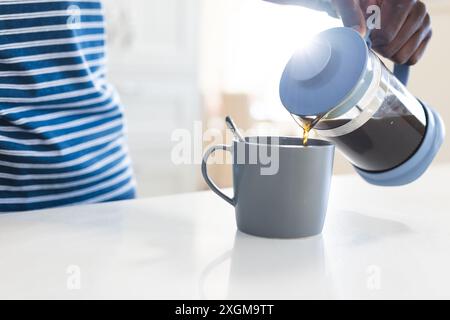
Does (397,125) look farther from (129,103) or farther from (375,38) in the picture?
(129,103)

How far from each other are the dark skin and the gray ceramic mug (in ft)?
0.51

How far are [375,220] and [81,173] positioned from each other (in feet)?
1.42

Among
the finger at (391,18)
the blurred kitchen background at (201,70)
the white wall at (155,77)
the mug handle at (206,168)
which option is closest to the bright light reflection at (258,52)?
the blurred kitchen background at (201,70)

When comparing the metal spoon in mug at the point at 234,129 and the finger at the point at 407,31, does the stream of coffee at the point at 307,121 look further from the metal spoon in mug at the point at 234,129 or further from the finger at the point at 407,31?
the finger at the point at 407,31

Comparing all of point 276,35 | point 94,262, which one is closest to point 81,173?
point 94,262

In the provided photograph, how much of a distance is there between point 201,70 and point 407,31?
2.68m

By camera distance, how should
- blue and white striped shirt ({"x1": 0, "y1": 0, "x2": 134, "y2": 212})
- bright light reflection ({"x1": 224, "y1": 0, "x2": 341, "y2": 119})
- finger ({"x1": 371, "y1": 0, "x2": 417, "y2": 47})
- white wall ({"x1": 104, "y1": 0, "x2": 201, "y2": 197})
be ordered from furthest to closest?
bright light reflection ({"x1": 224, "y1": 0, "x2": 341, "y2": 119}), white wall ({"x1": 104, "y1": 0, "x2": 201, "y2": 197}), blue and white striped shirt ({"x1": 0, "y1": 0, "x2": 134, "y2": 212}), finger ({"x1": 371, "y1": 0, "x2": 417, "y2": 47})

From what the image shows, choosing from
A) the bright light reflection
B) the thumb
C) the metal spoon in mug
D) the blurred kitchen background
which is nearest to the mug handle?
the metal spoon in mug

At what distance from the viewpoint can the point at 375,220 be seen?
0.73m

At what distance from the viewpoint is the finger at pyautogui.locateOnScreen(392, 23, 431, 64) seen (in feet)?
2.48

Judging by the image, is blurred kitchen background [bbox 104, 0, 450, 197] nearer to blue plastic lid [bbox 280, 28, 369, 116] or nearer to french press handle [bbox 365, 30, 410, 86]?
Answer: french press handle [bbox 365, 30, 410, 86]

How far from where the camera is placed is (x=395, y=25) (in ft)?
2.33

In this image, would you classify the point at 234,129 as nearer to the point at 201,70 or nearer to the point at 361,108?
the point at 361,108

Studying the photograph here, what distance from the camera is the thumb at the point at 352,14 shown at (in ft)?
2.17
